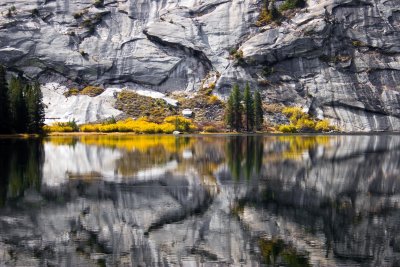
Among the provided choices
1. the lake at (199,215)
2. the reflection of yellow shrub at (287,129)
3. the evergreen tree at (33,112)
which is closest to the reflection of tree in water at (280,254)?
the lake at (199,215)

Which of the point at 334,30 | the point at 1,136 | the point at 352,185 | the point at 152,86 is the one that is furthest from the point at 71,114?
the point at 352,185

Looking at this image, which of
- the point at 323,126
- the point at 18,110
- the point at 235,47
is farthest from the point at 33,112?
the point at 323,126

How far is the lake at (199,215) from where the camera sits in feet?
50.9

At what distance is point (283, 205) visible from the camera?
22.8m

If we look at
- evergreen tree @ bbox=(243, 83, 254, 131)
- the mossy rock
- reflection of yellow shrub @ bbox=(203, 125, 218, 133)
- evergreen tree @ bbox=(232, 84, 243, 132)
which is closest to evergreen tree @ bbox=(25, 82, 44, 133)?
the mossy rock

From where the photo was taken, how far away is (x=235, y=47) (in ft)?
439

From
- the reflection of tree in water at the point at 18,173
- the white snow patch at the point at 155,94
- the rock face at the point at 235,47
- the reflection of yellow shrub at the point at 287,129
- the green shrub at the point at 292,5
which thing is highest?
the green shrub at the point at 292,5

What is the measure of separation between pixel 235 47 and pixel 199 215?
11614cm

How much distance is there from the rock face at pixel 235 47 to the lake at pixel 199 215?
89829mm

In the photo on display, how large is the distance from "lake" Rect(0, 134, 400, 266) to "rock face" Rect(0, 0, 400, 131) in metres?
89.8

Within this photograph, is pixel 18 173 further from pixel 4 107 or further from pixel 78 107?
pixel 78 107

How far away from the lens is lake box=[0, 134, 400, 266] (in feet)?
50.9

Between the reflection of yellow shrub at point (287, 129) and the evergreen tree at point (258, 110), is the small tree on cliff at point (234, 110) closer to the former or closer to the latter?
the evergreen tree at point (258, 110)

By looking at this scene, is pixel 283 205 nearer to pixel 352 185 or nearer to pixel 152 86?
pixel 352 185
